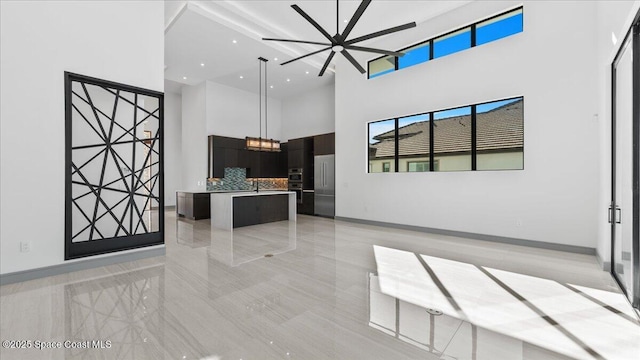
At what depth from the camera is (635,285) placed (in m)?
2.49

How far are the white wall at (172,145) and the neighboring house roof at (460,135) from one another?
765 centimetres

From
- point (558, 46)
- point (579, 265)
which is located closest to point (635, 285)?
point (579, 265)

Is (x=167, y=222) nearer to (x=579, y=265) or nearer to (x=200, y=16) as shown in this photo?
(x=200, y=16)

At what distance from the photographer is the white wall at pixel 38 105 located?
9.68 feet

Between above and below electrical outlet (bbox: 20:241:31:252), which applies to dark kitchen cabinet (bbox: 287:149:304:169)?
above

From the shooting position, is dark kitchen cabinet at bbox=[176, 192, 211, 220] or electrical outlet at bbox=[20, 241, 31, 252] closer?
electrical outlet at bbox=[20, 241, 31, 252]

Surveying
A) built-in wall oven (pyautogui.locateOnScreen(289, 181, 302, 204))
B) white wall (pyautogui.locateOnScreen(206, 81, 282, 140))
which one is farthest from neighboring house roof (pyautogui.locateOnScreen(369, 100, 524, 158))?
white wall (pyautogui.locateOnScreen(206, 81, 282, 140))

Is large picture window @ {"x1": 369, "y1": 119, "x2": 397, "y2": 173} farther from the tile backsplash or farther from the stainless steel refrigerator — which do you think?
the tile backsplash

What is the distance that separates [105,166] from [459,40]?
662cm

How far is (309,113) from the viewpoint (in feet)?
31.8

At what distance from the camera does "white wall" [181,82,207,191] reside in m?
8.70

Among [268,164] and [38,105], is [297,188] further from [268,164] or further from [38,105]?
[38,105]

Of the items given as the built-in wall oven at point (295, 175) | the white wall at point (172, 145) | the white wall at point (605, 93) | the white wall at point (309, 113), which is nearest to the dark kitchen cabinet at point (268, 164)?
the built-in wall oven at point (295, 175)

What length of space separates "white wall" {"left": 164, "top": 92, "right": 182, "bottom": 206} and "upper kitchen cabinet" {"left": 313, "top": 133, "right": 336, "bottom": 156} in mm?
5524
